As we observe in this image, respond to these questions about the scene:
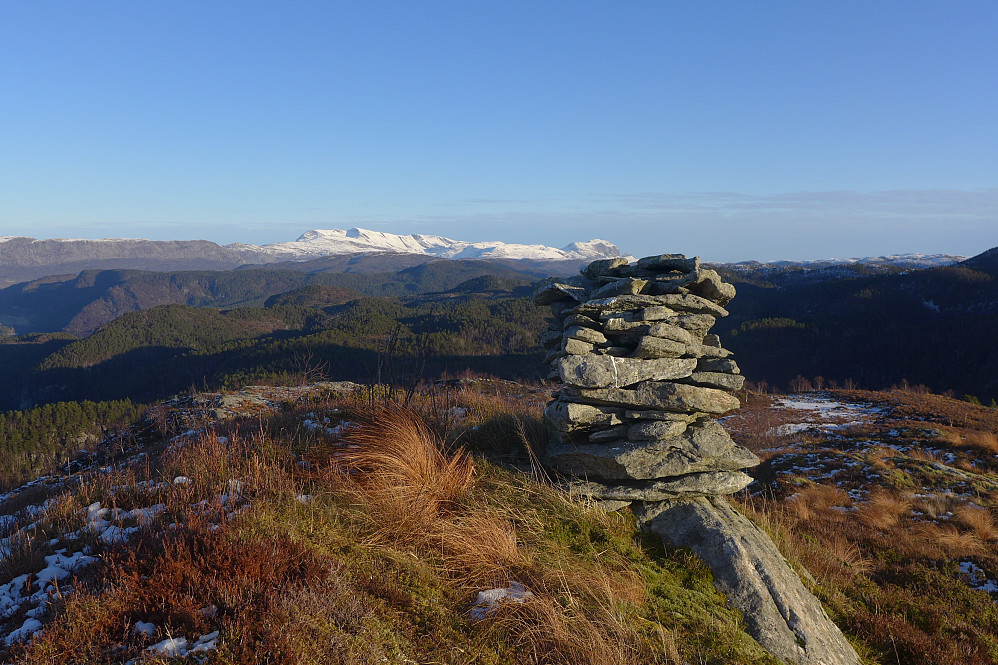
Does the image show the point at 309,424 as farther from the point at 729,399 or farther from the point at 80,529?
the point at 729,399

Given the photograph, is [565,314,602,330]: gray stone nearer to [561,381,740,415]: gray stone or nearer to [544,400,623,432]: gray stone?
[561,381,740,415]: gray stone

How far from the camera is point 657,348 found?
7.89 metres

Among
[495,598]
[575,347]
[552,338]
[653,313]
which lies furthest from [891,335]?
[495,598]

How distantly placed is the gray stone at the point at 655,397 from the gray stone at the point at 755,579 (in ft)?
4.71

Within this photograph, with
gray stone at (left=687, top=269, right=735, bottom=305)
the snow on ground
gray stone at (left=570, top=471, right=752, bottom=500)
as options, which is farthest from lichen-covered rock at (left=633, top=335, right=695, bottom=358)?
the snow on ground

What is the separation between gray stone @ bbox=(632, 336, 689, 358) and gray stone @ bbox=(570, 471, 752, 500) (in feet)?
6.34

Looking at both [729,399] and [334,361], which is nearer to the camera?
[729,399]

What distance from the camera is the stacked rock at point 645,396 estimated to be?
290 inches

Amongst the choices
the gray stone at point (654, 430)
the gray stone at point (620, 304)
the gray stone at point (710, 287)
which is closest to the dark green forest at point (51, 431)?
the gray stone at point (620, 304)

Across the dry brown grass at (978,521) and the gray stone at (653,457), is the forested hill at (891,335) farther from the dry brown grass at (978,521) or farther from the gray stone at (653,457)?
the gray stone at (653,457)

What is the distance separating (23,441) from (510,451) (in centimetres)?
11420

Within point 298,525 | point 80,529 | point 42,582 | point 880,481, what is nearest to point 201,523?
point 298,525

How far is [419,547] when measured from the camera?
5328 mm

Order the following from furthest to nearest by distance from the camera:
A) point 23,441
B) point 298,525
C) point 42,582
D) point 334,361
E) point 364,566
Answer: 1. point 334,361
2. point 23,441
3. point 298,525
4. point 364,566
5. point 42,582
